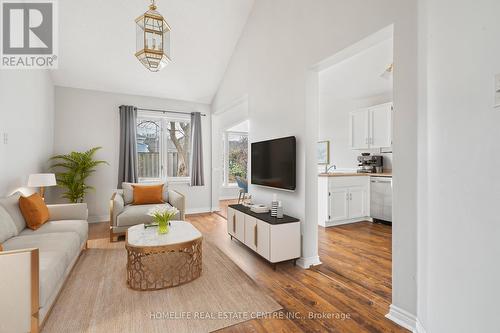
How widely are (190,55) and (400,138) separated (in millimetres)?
4111

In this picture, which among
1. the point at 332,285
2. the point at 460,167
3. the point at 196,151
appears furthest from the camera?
the point at 196,151

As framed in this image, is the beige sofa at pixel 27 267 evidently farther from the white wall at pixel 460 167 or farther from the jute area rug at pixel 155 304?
the white wall at pixel 460 167

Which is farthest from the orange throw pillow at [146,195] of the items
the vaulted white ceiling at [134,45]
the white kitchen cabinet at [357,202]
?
the white kitchen cabinet at [357,202]

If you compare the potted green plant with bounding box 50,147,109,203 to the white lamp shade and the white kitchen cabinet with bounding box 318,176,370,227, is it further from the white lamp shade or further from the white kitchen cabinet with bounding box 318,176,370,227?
the white kitchen cabinet with bounding box 318,176,370,227

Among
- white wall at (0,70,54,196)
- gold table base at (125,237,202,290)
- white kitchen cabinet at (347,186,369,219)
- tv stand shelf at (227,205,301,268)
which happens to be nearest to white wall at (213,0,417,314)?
tv stand shelf at (227,205,301,268)

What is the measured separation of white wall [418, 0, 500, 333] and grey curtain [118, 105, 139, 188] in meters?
5.02

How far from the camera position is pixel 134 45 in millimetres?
4238

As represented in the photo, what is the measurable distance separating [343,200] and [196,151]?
3412 millimetres

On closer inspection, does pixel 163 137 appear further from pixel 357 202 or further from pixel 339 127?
pixel 357 202

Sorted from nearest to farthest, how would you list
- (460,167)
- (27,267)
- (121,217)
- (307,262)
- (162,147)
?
(460,167) → (27,267) → (307,262) → (121,217) → (162,147)

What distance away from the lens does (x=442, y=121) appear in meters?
1.41

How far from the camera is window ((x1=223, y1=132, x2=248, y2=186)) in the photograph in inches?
314

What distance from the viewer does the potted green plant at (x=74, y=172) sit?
174 inches

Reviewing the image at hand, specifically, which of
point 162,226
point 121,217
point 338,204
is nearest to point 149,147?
point 121,217
